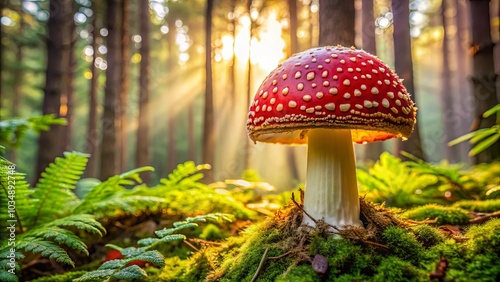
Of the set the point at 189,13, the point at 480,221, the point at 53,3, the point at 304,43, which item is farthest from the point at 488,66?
the point at 189,13

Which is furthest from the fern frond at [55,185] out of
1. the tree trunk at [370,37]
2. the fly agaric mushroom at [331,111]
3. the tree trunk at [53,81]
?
the tree trunk at [370,37]

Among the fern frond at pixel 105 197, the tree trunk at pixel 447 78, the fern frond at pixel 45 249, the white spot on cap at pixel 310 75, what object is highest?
the tree trunk at pixel 447 78

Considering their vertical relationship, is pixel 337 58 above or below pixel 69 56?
below

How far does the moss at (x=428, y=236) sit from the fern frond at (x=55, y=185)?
2606mm

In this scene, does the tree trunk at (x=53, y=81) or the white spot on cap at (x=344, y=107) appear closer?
the white spot on cap at (x=344, y=107)

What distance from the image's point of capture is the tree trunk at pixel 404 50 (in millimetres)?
5797

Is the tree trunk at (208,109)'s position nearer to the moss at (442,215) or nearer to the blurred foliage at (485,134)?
the blurred foliage at (485,134)

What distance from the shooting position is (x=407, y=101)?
2.05m

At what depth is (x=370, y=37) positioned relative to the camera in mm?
9570

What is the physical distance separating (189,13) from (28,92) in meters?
16.6

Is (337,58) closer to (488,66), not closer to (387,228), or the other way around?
(387,228)

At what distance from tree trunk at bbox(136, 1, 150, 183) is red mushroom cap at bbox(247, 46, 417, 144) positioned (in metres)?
10.8

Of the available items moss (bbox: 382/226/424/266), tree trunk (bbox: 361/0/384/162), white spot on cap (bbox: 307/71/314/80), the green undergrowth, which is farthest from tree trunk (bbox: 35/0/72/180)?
tree trunk (bbox: 361/0/384/162)

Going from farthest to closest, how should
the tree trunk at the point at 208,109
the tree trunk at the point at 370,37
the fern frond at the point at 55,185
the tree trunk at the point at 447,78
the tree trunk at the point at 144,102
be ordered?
the tree trunk at the point at 447,78 → the tree trunk at the point at 144,102 → the tree trunk at the point at 208,109 → the tree trunk at the point at 370,37 → the fern frond at the point at 55,185
